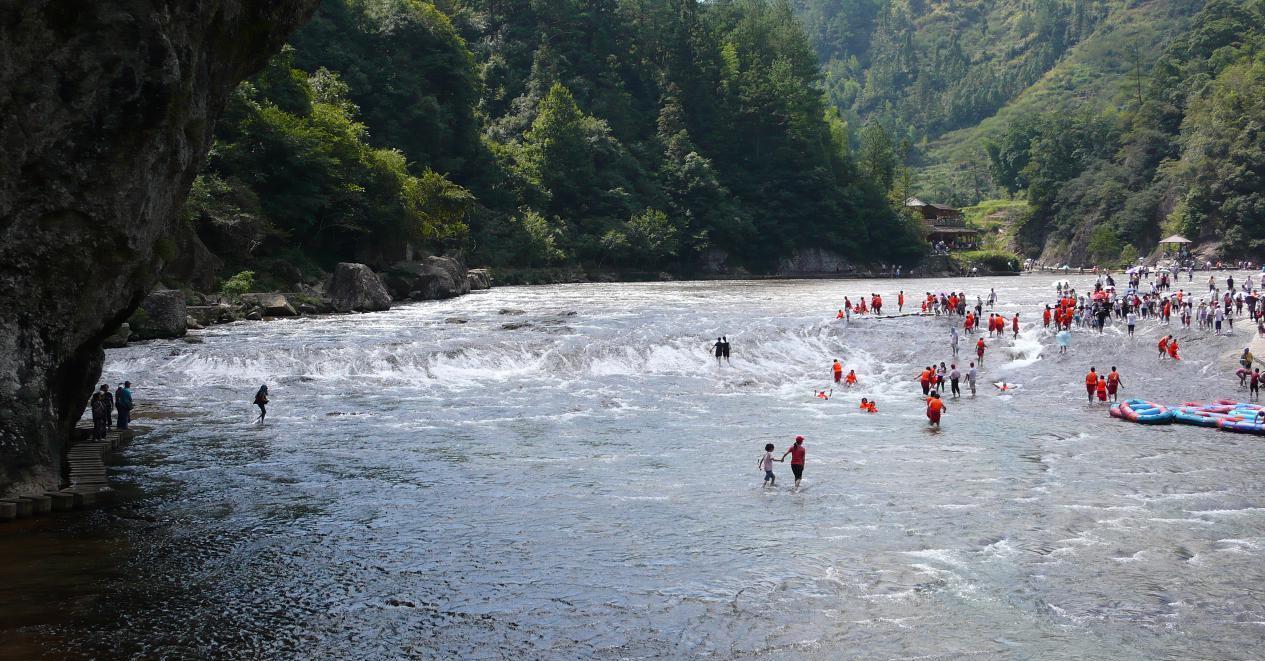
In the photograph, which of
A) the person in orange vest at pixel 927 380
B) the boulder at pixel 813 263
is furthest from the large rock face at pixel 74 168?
the boulder at pixel 813 263

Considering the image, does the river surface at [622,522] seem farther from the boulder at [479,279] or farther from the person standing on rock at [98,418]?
the boulder at [479,279]

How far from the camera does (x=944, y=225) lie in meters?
133

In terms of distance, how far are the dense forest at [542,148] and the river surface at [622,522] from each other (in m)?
25.3

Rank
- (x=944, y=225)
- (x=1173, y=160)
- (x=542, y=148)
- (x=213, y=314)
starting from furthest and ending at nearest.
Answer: (x=944, y=225) < (x=1173, y=160) < (x=542, y=148) < (x=213, y=314)

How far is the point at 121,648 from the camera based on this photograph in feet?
40.6

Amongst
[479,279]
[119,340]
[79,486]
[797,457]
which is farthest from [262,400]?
[479,279]

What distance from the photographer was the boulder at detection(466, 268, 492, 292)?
76250 millimetres

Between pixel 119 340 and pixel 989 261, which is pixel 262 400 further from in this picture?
pixel 989 261

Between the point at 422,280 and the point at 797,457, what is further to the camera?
the point at 422,280

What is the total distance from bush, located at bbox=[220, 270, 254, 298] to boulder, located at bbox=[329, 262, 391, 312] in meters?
4.69

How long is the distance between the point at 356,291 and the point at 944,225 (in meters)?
96.8

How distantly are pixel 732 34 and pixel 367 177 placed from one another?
282 feet

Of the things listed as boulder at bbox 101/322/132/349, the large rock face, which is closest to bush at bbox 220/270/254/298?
boulder at bbox 101/322/132/349

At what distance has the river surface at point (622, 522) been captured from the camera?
13.6 m
